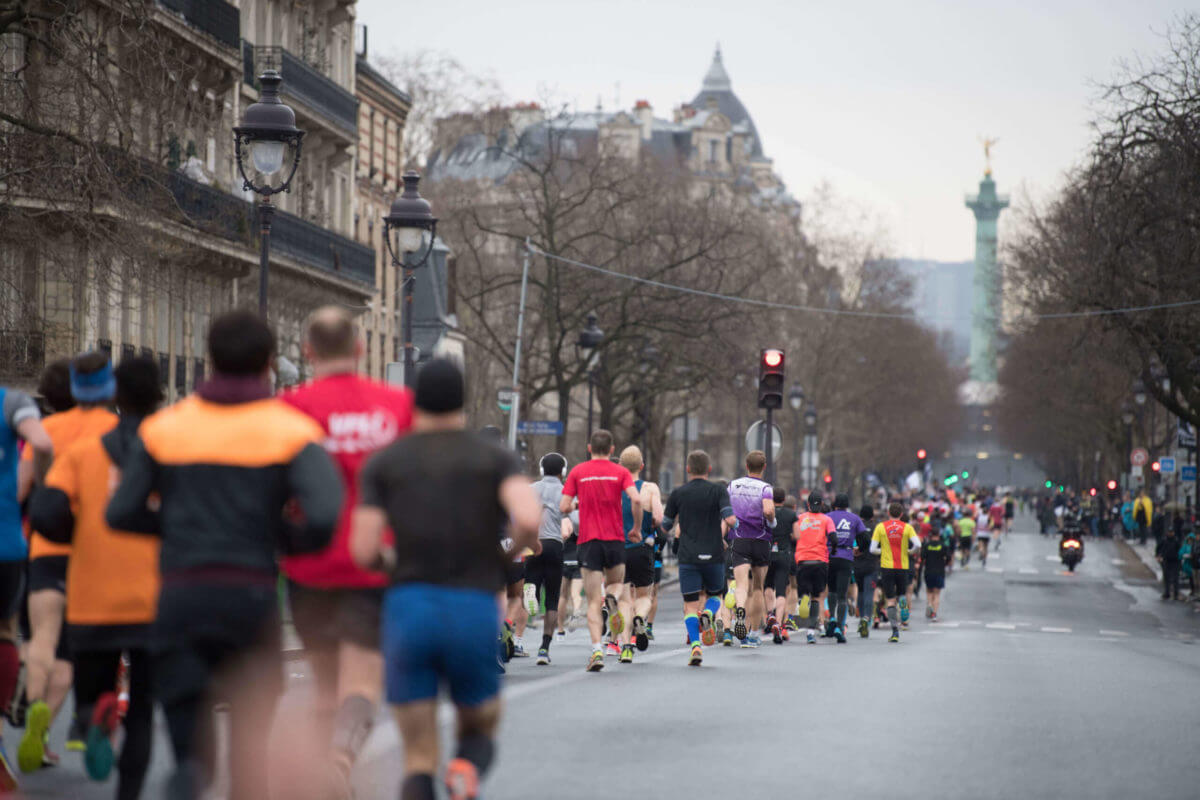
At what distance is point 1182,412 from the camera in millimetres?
48688

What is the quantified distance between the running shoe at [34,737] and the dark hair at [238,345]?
2819 millimetres

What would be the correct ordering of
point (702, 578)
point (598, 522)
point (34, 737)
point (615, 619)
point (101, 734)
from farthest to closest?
point (702, 578), point (615, 619), point (598, 522), point (34, 737), point (101, 734)

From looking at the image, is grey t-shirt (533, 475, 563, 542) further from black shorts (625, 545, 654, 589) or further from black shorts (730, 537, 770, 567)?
black shorts (730, 537, 770, 567)

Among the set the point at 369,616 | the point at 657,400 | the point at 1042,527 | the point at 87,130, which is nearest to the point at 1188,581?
the point at 657,400

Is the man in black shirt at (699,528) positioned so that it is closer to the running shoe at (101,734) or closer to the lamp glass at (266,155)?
the lamp glass at (266,155)

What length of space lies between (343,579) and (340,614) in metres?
0.15

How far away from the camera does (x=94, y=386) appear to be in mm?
9422

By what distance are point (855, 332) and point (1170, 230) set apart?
2286 inches

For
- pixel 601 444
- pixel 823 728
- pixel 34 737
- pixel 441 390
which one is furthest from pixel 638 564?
pixel 441 390

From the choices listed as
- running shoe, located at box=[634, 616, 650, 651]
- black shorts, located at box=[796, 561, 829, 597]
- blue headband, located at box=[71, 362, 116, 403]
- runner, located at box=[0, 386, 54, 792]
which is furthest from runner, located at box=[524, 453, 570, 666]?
blue headband, located at box=[71, 362, 116, 403]

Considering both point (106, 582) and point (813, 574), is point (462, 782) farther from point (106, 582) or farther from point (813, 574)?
point (813, 574)

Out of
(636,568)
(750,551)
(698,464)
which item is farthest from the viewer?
(750,551)

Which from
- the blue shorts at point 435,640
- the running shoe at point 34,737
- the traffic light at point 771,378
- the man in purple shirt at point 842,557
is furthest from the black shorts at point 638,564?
the blue shorts at point 435,640

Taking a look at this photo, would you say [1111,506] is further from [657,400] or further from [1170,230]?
[1170,230]
